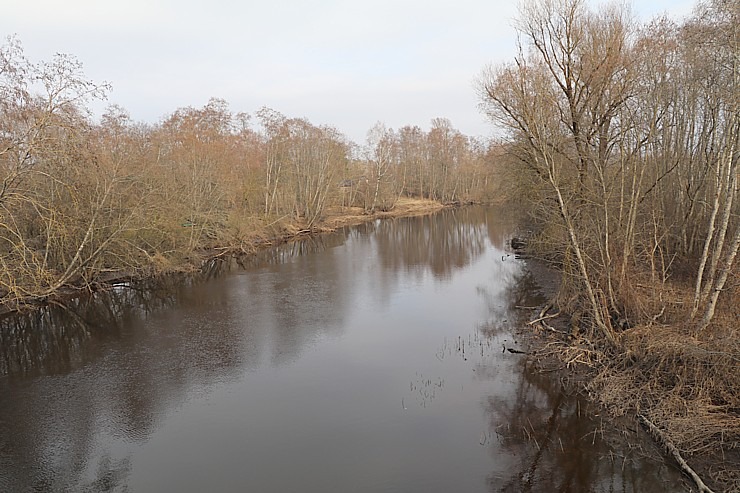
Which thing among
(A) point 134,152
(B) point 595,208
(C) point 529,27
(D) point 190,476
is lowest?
(D) point 190,476

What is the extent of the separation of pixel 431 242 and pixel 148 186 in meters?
18.8

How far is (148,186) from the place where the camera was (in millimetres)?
20844

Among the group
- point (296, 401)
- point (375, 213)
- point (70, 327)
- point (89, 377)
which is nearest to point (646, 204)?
point (296, 401)

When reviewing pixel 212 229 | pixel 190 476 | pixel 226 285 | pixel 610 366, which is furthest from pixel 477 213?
pixel 190 476

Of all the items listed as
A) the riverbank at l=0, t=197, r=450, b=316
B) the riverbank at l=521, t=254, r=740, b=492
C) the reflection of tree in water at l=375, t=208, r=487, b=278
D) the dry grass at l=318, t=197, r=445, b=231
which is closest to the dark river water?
the riverbank at l=521, t=254, r=740, b=492

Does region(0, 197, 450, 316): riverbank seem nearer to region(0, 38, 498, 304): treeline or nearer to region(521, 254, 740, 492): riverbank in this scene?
region(0, 38, 498, 304): treeline

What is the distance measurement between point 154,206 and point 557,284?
677 inches

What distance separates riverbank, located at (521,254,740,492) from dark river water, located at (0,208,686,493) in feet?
1.64

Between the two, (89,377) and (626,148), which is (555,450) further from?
(89,377)

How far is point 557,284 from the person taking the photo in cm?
1967

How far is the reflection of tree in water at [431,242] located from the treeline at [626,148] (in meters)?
10.0

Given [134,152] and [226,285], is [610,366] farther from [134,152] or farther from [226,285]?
[134,152]

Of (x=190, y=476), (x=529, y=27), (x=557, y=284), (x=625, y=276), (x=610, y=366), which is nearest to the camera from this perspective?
(x=190, y=476)

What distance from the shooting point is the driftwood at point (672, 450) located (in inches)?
272
